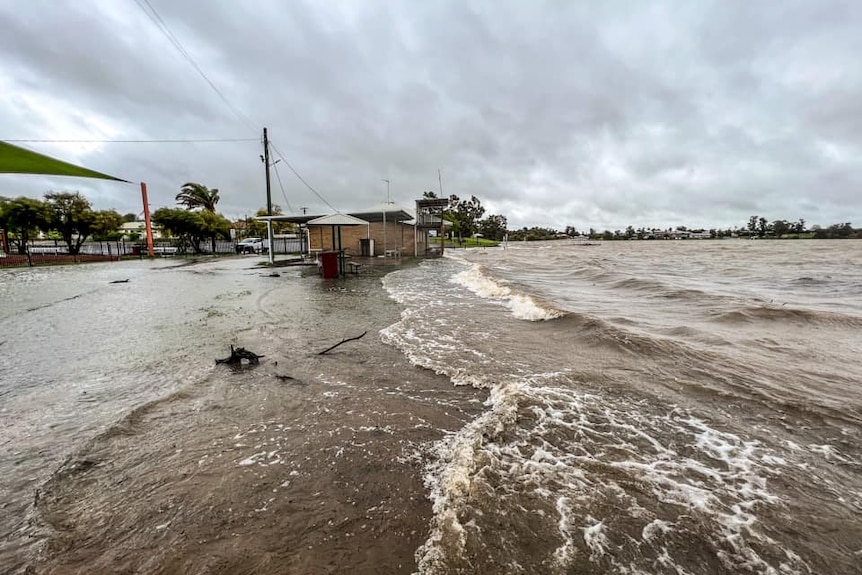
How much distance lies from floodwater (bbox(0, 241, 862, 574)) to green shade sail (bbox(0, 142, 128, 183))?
2.02m

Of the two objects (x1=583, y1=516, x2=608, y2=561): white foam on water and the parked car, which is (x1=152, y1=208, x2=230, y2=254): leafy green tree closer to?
the parked car

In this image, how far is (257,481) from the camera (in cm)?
258

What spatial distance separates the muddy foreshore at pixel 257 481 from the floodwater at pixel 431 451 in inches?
0.6

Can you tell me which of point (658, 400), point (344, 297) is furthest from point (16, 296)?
point (658, 400)

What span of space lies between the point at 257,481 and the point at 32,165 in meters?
2.29

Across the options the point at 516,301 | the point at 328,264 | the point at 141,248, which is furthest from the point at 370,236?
the point at 141,248

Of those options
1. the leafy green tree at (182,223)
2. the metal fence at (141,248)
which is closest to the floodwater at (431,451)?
the metal fence at (141,248)

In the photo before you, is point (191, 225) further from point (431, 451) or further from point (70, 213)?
point (431, 451)

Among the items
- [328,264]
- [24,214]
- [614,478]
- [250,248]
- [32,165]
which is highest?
[24,214]

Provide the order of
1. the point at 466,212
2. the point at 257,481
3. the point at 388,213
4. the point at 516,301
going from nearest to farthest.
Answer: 1. the point at 257,481
2. the point at 516,301
3. the point at 388,213
4. the point at 466,212

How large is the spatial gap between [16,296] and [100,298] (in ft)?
9.65

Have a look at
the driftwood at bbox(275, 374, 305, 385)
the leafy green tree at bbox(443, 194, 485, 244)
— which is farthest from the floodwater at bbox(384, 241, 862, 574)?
the leafy green tree at bbox(443, 194, 485, 244)

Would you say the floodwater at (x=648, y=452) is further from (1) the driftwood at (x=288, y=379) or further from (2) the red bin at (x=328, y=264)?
(2) the red bin at (x=328, y=264)

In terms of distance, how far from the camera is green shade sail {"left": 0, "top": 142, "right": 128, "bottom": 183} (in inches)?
48.8
